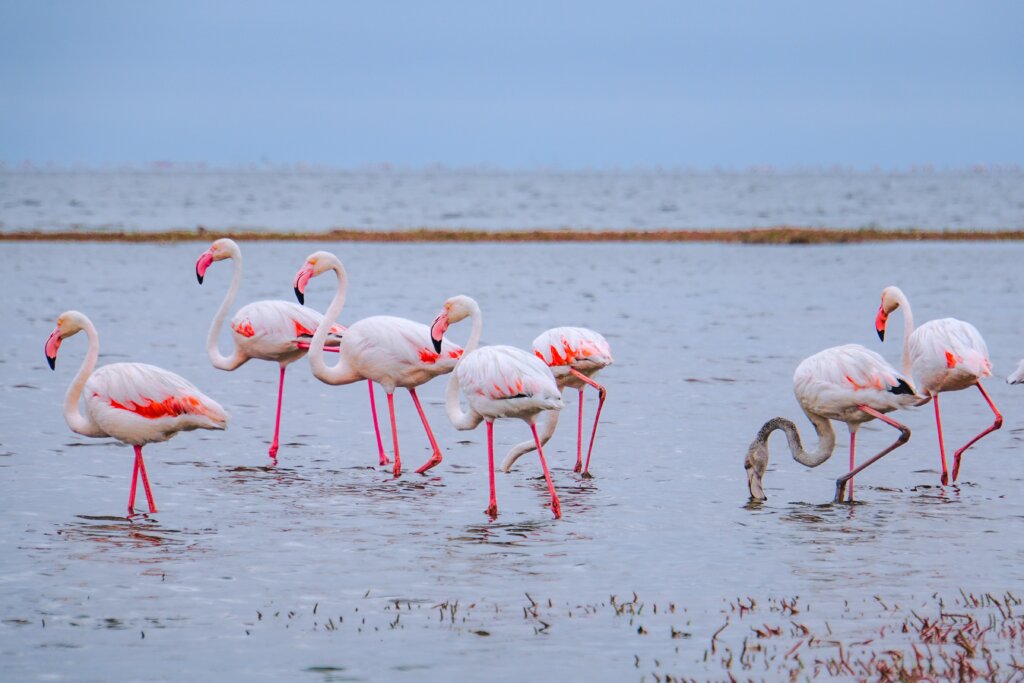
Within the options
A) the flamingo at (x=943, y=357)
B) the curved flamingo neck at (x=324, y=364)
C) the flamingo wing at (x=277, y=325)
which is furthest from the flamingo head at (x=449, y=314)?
the flamingo at (x=943, y=357)

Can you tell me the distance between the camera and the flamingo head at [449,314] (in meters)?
8.66

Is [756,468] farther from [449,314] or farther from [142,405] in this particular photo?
[142,405]

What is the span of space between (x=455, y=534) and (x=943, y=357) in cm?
366

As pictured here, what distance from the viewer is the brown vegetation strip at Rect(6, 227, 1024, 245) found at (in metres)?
Result: 40.1

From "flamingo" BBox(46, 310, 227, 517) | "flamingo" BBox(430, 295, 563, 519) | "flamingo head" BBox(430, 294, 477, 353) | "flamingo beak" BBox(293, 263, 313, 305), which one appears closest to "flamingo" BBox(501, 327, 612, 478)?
"flamingo head" BBox(430, 294, 477, 353)

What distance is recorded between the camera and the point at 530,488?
9.17 metres

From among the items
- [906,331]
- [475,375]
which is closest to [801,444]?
[906,331]

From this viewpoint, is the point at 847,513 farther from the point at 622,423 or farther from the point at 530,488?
the point at 622,423

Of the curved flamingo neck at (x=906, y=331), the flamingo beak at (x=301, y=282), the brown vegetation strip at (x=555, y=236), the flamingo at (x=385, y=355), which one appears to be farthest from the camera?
the brown vegetation strip at (x=555, y=236)

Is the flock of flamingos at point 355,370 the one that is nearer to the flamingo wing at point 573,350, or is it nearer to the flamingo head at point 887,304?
the flamingo wing at point 573,350

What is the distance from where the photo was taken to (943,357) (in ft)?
29.6

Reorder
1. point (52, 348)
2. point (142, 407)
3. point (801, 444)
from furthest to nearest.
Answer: point (801, 444) < point (52, 348) < point (142, 407)

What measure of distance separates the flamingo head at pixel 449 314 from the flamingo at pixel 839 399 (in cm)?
209

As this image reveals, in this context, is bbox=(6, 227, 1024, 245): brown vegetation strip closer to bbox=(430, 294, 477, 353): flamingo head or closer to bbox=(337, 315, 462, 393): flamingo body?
bbox=(337, 315, 462, 393): flamingo body
